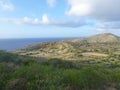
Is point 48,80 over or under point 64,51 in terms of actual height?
over

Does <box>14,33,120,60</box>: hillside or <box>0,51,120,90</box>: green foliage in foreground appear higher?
<box>0,51,120,90</box>: green foliage in foreground

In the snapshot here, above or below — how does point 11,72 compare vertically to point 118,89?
above

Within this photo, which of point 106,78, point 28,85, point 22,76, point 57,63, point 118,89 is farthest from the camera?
point 57,63

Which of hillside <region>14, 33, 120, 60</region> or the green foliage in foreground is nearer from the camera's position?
the green foliage in foreground

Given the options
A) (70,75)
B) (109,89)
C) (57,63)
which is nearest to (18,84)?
(70,75)

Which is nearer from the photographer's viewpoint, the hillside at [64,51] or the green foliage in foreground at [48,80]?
the green foliage in foreground at [48,80]

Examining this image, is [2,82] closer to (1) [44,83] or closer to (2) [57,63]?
(1) [44,83]

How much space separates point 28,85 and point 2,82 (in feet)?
2.53

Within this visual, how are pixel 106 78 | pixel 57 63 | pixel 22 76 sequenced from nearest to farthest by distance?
pixel 22 76
pixel 106 78
pixel 57 63

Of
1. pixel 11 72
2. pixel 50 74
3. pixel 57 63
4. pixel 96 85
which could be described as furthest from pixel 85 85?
pixel 57 63

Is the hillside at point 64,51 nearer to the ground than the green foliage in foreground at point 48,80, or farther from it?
nearer to the ground

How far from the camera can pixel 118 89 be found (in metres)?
7.62

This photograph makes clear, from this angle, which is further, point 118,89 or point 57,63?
point 57,63

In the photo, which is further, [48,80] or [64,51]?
[64,51]
